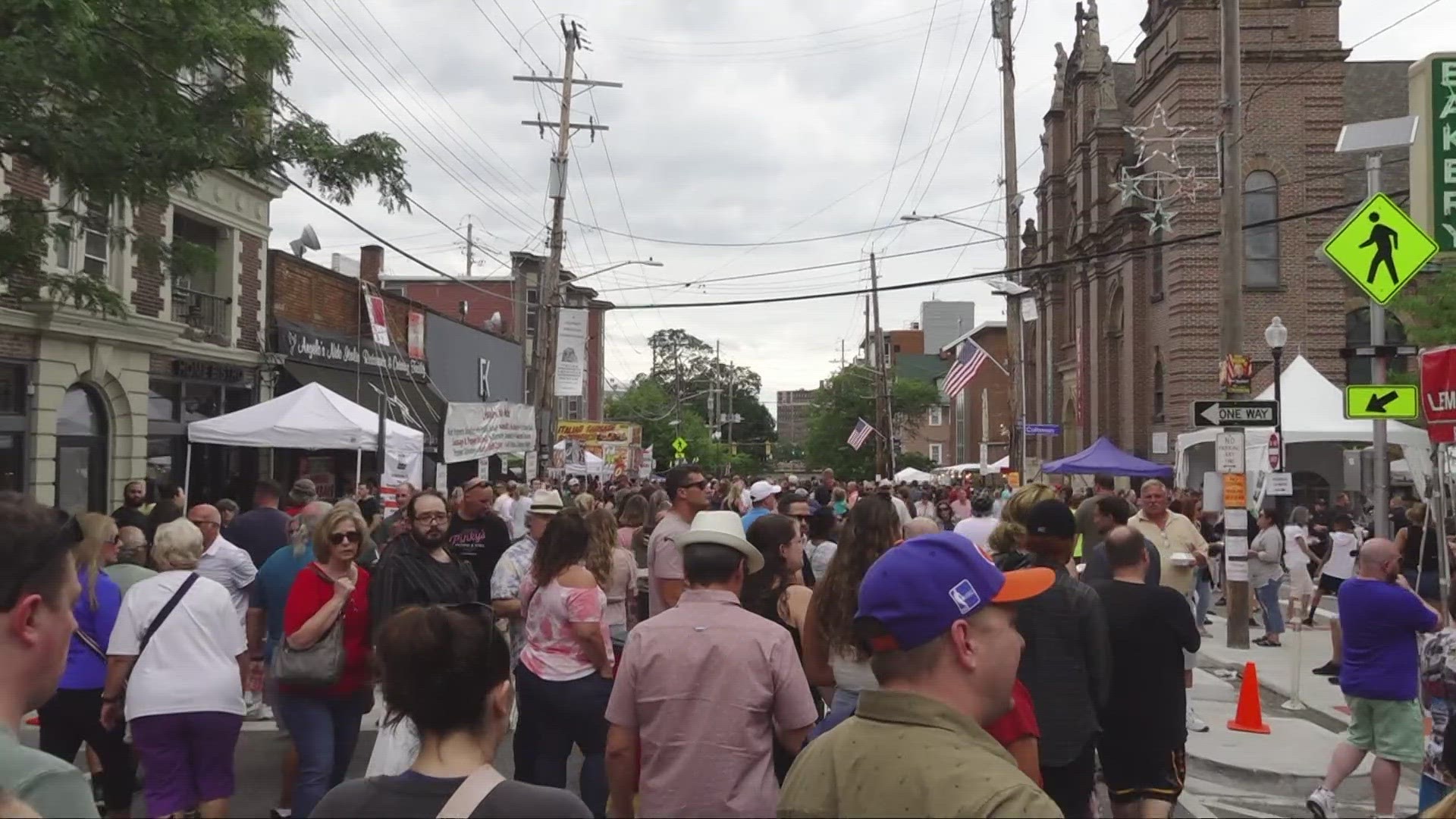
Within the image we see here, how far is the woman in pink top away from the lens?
618 centimetres

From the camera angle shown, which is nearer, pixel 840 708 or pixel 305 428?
pixel 840 708

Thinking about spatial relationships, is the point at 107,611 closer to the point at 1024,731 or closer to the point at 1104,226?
the point at 1024,731

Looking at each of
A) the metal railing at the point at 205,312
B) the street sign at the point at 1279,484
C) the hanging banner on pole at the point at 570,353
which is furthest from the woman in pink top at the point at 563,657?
the hanging banner on pole at the point at 570,353

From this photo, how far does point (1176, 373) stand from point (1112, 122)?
1331 centimetres

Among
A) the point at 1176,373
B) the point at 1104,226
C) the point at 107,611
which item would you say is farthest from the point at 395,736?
the point at 1104,226

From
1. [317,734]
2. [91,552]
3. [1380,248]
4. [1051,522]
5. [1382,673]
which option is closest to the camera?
Answer: [1051,522]

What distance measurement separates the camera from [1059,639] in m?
5.20

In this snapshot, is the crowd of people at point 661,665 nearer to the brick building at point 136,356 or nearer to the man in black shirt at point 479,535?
the man in black shirt at point 479,535

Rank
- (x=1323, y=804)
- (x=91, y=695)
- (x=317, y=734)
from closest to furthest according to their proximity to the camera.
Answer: (x=317, y=734) < (x=91, y=695) < (x=1323, y=804)

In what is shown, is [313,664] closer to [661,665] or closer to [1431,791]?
[661,665]

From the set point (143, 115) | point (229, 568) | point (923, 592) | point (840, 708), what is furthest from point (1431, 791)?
point (143, 115)

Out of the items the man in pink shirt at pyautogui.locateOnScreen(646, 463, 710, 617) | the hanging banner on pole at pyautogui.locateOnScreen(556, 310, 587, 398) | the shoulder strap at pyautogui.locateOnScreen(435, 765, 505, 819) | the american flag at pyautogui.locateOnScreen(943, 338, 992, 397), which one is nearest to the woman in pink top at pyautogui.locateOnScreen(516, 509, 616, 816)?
the man in pink shirt at pyautogui.locateOnScreen(646, 463, 710, 617)

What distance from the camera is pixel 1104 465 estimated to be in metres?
25.8

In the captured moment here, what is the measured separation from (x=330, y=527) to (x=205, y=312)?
57.7ft
